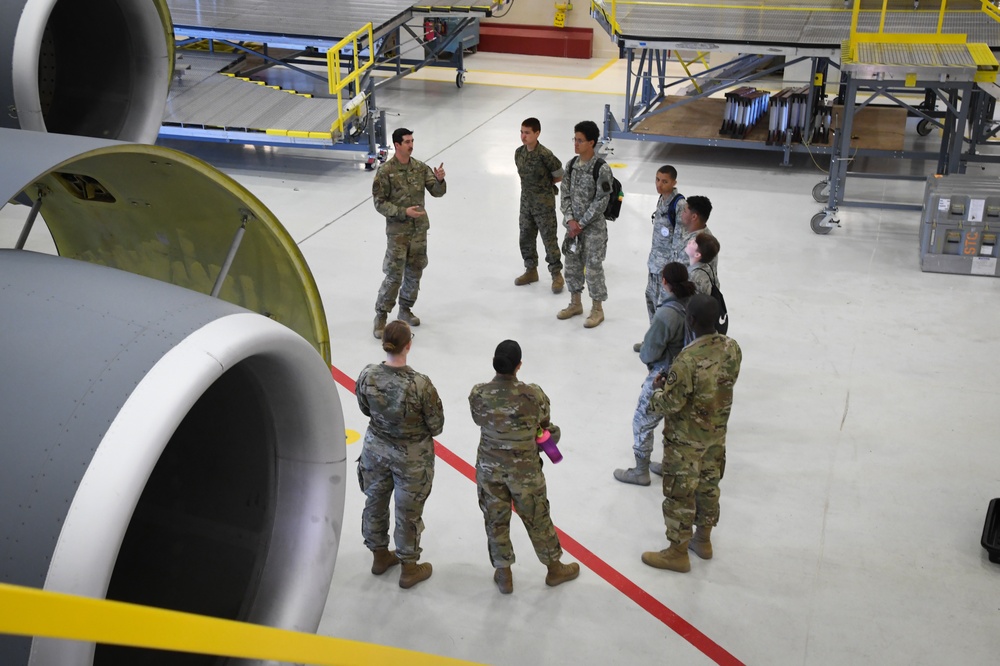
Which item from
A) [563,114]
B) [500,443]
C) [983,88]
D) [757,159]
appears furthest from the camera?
[563,114]

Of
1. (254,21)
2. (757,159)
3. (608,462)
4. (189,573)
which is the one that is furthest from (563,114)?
(189,573)

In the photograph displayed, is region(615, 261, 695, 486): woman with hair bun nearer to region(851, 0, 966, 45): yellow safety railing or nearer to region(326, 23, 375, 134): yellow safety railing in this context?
region(851, 0, 966, 45): yellow safety railing

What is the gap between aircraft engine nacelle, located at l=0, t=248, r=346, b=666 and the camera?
7.84 feet

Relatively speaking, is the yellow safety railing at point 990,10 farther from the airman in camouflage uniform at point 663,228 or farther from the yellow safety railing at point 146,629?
the yellow safety railing at point 146,629

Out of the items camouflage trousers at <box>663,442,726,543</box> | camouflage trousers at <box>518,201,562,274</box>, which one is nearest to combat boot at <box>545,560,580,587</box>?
camouflage trousers at <box>663,442,726,543</box>

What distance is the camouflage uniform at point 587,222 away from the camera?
924 centimetres

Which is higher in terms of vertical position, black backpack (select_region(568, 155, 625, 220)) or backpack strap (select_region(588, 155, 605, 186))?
backpack strap (select_region(588, 155, 605, 186))

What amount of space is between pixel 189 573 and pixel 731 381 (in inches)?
136

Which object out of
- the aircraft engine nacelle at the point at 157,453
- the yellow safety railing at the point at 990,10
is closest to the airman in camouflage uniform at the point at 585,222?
the aircraft engine nacelle at the point at 157,453

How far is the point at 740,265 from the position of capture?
11.3 metres

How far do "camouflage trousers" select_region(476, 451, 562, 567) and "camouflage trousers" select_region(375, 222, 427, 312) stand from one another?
3.72 metres

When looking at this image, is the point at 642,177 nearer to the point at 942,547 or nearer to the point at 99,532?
the point at 942,547

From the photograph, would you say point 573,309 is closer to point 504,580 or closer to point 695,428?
point 695,428

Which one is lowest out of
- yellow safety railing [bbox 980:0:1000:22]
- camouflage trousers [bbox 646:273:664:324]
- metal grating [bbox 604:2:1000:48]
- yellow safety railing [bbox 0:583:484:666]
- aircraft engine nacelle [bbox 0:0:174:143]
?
camouflage trousers [bbox 646:273:664:324]
